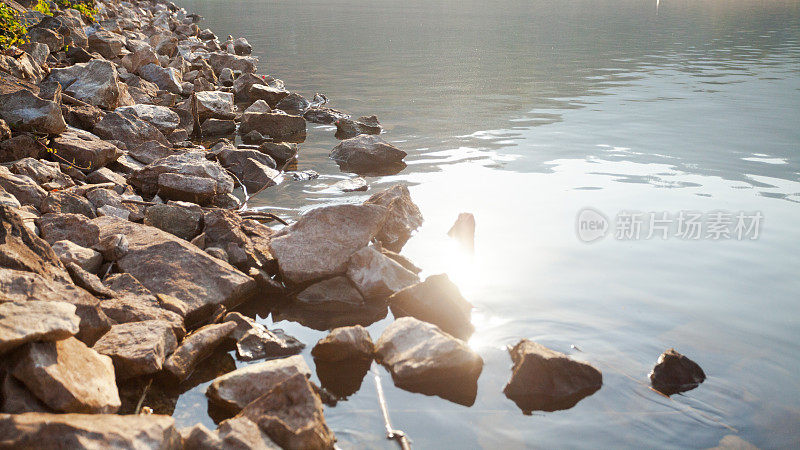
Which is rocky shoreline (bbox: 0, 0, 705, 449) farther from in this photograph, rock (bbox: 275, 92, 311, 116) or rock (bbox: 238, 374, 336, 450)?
rock (bbox: 275, 92, 311, 116)

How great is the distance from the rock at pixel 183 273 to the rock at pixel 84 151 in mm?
2484

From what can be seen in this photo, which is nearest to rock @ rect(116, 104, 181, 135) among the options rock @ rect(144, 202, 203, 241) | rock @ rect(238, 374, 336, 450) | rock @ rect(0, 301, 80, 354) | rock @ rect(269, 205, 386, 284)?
rock @ rect(144, 202, 203, 241)

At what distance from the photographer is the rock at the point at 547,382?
4518 mm

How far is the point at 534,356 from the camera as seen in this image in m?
4.59

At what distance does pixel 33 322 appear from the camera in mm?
3336

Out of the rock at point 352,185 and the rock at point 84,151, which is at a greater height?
the rock at point 84,151

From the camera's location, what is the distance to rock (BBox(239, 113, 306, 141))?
1274 centimetres

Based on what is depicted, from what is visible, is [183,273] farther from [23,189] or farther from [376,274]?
[23,189]

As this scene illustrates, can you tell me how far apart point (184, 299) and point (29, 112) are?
14.3ft

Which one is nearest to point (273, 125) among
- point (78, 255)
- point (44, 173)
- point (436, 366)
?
point (44, 173)

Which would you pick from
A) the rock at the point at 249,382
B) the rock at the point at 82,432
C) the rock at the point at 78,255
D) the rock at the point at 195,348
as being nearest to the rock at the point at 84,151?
the rock at the point at 78,255

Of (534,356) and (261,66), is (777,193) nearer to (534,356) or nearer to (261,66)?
(534,356)

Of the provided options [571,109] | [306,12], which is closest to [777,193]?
[571,109]

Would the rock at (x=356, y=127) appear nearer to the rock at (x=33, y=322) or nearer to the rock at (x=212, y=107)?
the rock at (x=212, y=107)
